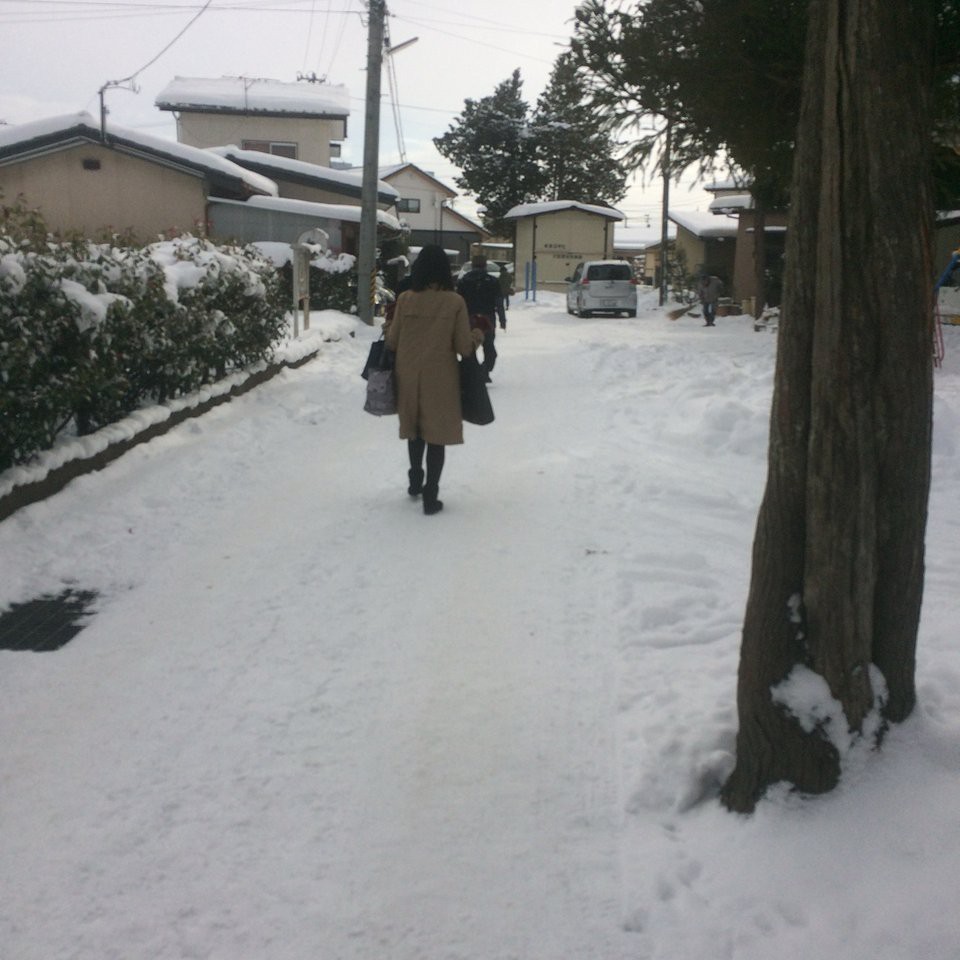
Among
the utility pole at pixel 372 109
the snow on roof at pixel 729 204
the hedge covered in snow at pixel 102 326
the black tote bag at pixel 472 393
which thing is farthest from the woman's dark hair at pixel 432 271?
the snow on roof at pixel 729 204

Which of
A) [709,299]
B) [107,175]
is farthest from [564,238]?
[107,175]

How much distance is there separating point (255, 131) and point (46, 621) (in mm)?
33102

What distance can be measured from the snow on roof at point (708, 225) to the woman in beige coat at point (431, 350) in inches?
1184

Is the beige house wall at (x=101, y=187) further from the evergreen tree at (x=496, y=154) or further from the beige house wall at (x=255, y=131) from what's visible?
the evergreen tree at (x=496, y=154)

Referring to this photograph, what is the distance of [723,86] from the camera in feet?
26.3

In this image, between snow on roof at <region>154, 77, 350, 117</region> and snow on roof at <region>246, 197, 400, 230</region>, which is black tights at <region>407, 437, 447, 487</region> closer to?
snow on roof at <region>246, 197, 400, 230</region>

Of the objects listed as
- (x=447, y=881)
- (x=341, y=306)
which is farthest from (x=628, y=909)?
(x=341, y=306)

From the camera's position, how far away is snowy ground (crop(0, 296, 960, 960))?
2686mm

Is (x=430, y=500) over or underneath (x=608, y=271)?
underneath

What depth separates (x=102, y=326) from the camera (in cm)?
673

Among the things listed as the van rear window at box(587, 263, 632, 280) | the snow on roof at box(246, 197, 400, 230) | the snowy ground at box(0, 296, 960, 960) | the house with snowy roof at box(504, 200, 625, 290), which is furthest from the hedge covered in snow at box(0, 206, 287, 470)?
the house with snowy roof at box(504, 200, 625, 290)

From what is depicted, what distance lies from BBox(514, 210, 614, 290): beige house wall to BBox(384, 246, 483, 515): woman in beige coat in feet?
130

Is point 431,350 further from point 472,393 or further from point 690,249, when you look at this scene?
point 690,249

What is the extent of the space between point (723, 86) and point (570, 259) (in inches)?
1524
